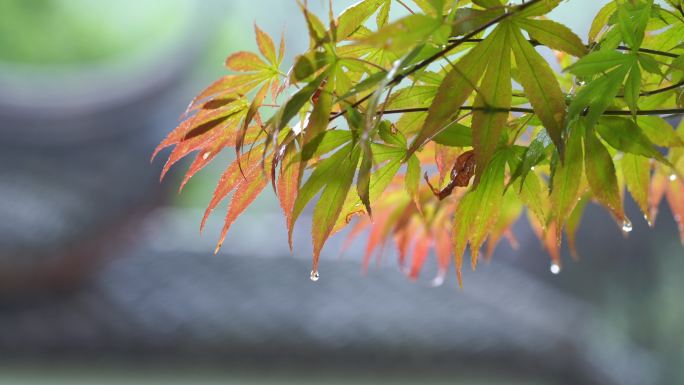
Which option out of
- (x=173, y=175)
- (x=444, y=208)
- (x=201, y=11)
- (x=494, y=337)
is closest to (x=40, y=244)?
(x=173, y=175)

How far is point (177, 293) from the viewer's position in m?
2.34

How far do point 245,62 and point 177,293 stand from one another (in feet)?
7.06

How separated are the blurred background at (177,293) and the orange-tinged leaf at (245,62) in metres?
1.92

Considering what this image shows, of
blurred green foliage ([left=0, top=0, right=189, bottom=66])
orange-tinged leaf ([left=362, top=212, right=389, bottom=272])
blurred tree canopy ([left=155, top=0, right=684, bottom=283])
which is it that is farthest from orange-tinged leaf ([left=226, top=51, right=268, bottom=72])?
blurred green foliage ([left=0, top=0, right=189, bottom=66])

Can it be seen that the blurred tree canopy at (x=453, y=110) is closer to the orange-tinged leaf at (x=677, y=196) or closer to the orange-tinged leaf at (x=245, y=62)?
the orange-tinged leaf at (x=245, y=62)

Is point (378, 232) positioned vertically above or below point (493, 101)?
above

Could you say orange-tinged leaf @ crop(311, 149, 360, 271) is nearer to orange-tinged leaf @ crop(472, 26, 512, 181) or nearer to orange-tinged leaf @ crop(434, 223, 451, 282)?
orange-tinged leaf @ crop(472, 26, 512, 181)

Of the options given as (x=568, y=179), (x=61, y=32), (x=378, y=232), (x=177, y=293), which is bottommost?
(x=568, y=179)

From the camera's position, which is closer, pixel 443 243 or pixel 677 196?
pixel 677 196

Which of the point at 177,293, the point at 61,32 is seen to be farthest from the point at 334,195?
the point at 61,32

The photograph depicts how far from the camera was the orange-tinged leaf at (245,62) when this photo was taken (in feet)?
0.85

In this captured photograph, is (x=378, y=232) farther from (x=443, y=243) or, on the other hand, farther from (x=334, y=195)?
(x=334, y=195)

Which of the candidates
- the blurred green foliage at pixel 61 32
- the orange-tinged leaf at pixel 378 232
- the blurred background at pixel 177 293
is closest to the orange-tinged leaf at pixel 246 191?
the orange-tinged leaf at pixel 378 232

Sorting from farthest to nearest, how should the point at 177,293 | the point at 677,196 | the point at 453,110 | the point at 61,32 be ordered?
the point at 61,32, the point at 177,293, the point at 677,196, the point at 453,110
